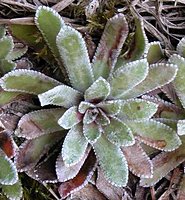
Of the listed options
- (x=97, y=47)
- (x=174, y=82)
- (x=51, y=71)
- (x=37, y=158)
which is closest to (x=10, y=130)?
(x=37, y=158)

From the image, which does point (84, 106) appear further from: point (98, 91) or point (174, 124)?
point (174, 124)

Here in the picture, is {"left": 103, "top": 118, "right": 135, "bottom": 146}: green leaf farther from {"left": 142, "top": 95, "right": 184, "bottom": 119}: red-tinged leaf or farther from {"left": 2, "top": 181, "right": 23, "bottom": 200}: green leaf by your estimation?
{"left": 2, "top": 181, "right": 23, "bottom": 200}: green leaf

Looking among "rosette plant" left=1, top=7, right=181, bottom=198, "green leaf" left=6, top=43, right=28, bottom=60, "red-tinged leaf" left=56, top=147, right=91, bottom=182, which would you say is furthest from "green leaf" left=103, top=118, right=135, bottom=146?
"green leaf" left=6, top=43, right=28, bottom=60

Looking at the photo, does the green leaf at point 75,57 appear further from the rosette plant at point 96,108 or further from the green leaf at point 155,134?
the green leaf at point 155,134

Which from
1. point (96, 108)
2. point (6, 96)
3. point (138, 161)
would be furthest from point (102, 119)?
point (6, 96)

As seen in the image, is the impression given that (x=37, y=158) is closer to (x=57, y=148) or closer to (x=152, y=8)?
(x=57, y=148)

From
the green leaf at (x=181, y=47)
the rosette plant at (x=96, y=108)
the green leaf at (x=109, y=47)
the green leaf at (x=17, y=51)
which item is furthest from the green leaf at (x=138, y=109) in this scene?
the green leaf at (x=17, y=51)
